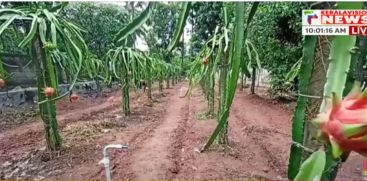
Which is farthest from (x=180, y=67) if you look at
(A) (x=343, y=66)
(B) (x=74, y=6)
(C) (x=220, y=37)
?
(A) (x=343, y=66)

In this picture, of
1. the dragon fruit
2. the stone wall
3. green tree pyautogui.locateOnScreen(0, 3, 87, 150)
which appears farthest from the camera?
the stone wall

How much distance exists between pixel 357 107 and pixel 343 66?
98 mm

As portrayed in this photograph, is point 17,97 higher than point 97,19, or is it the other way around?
point 97,19

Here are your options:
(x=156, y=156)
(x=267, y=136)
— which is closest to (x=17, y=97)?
(x=156, y=156)

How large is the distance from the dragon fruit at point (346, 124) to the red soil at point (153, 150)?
1.52 metres

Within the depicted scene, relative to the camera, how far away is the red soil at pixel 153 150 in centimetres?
176

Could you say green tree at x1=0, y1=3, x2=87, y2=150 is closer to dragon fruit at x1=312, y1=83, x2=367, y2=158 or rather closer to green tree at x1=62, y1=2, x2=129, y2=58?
dragon fruit at x1=312, y1=83, x2=367, y2=158

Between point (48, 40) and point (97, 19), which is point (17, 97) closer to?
point (97, 19)

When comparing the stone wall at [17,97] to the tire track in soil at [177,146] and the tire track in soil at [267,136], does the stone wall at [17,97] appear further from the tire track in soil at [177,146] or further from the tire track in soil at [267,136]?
the tire track in soil at [267,136]

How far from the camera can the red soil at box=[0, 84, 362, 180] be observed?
176 cm

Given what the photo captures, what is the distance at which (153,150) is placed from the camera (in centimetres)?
221

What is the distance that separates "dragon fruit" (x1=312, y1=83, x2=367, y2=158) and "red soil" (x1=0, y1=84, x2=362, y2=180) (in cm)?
152

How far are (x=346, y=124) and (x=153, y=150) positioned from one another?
81.6 inches

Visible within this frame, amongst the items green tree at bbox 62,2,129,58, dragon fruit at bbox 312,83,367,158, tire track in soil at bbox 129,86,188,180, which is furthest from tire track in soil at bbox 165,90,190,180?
green tree at bbox 62,2,129,58
